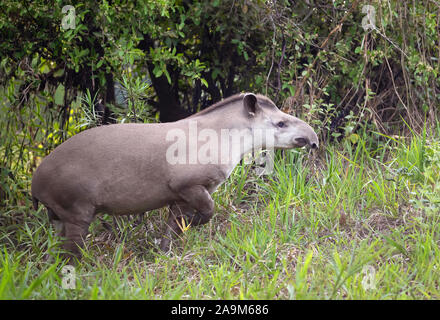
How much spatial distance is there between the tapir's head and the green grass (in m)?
0.56

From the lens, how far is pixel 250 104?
4.29 meters

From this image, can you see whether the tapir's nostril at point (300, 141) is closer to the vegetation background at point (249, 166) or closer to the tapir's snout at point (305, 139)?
the tapir's snout at point (305, 139)

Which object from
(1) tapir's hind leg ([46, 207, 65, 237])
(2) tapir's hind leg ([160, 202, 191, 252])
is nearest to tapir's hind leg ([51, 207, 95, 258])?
(1) tapir's hind leg ([46, 207, 65, 237])

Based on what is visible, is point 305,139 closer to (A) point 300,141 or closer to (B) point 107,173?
(A) point 300,141

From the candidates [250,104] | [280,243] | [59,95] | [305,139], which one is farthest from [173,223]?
[59,95]

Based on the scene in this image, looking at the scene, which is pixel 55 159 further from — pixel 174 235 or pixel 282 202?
pixel 282 202

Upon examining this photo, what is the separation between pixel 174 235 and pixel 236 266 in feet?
2.11

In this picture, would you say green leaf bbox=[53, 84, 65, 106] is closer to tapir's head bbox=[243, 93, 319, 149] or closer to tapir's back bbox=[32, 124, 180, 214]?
tapir's back bbox=[32, 124, 180, 214]

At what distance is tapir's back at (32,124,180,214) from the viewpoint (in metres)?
3.94

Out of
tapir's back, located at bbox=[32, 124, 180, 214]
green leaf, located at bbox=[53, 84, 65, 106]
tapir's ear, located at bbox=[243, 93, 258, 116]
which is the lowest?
tapir's back, located at bbox=[32, 124, 180, 214]

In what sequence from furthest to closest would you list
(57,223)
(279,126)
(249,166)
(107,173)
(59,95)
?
(59,95)
(249,166)
(279,126)
(57,223)
(107,173)

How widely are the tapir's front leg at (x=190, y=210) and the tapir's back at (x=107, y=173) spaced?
6.3 inches

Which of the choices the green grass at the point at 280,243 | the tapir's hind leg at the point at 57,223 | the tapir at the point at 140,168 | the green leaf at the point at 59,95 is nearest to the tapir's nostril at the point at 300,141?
the tapir at the point at 140,168

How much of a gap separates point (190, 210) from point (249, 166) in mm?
1144
